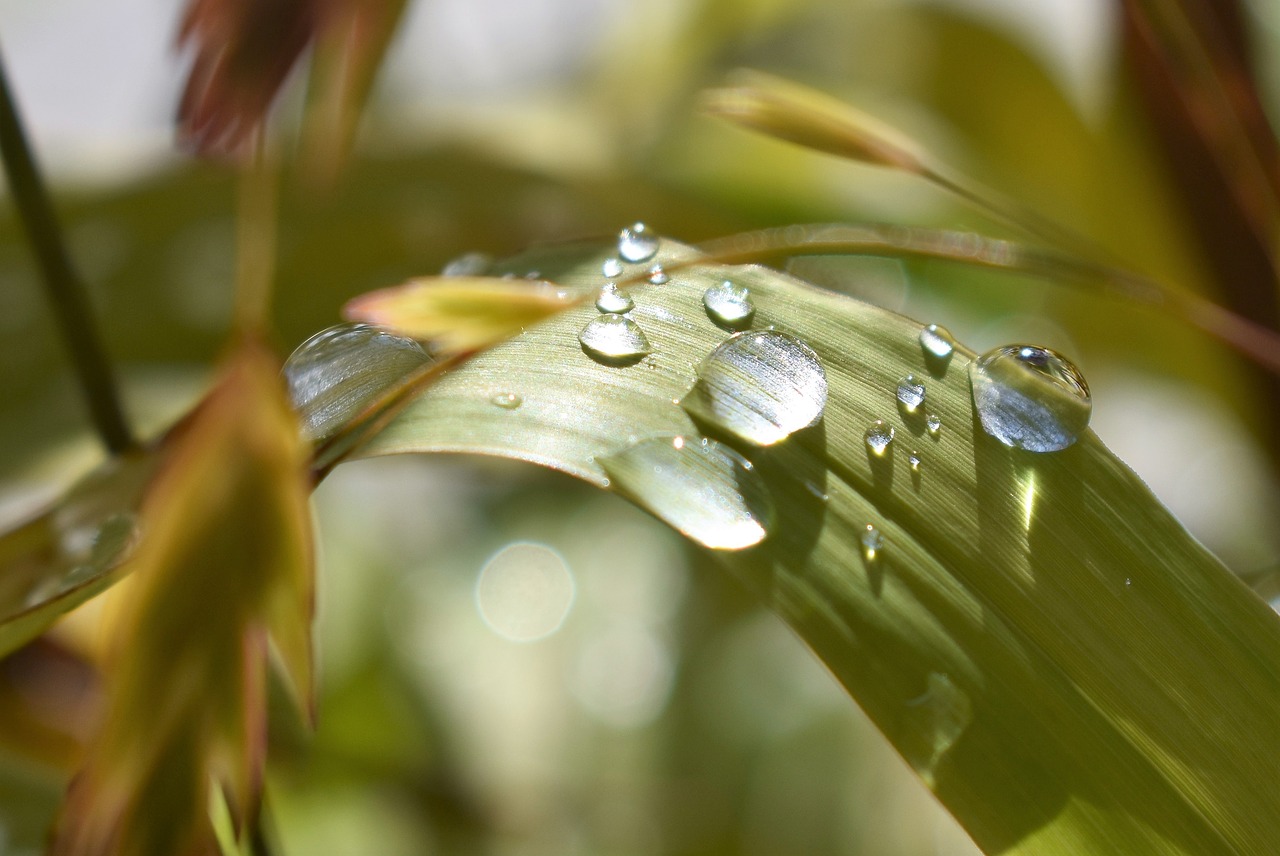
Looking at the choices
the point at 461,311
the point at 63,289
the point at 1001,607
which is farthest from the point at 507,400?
the point at 63,289

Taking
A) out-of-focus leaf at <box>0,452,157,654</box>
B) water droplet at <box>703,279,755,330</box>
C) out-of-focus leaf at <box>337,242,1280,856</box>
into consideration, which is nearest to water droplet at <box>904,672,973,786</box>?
out-of-focus leaf at <box>337,242,1280,856</box>

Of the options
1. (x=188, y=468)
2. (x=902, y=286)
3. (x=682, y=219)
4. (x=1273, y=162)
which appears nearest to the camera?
(x=188, y=468)

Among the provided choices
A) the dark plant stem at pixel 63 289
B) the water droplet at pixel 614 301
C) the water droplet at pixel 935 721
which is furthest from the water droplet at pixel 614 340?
the dark plant stem at pixel 63 289

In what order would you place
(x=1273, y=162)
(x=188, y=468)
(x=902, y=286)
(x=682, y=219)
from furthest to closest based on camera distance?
(x=902, y=286) < (x=682, y=219) < (x=1273, y=162) < (x=188, y=468)

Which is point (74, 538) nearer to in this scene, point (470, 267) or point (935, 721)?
point (470, 267)

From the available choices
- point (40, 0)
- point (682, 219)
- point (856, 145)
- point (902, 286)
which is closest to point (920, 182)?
point (902, 286)

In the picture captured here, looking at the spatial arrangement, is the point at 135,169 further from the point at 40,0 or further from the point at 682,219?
the point at 40,0
